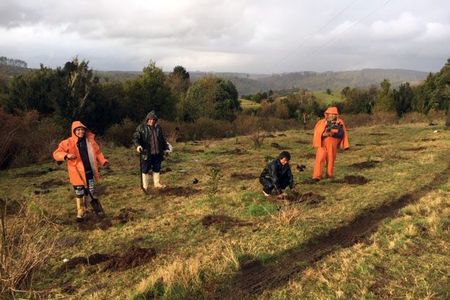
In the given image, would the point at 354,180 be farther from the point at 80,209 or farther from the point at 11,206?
the point at 11,206

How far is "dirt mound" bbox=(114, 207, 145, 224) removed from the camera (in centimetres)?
823

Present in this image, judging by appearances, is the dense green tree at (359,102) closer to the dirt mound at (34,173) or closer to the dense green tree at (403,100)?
the dense green tree at (403,100)

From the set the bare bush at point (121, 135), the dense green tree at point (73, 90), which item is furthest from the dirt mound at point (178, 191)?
the dense green tree at point (73, 90)

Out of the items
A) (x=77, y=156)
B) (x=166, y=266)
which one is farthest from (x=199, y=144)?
(x=166, y=266)

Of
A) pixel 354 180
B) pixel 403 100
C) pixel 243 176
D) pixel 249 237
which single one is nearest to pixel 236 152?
pixel 243 176

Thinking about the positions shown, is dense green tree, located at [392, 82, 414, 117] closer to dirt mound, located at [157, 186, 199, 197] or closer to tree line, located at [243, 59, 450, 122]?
tree line, located at [243, 59, 450, 122]

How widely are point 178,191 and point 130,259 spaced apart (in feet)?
13.5

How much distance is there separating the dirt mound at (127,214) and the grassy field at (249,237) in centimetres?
2

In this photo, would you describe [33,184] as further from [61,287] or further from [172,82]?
[172,82]

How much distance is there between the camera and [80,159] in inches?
326

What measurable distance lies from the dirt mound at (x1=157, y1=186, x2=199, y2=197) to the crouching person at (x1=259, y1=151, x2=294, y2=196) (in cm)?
184

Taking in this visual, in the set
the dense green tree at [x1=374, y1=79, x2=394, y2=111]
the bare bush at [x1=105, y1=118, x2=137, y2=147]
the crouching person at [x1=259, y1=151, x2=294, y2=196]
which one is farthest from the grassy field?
the dense green tree at [x1=374, y1=79, x2=394, y2=111]

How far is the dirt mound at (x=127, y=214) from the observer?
27.0 ft

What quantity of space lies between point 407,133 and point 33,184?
1855 cm
